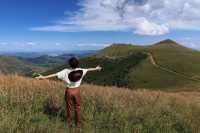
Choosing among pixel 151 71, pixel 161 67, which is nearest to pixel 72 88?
pixel 151 71

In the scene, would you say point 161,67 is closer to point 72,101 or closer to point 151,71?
point 151,71

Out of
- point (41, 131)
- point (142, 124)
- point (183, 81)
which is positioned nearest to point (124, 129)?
point (142, 124)

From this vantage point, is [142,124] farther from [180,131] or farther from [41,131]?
[41,131]

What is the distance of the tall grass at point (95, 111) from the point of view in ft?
28.4

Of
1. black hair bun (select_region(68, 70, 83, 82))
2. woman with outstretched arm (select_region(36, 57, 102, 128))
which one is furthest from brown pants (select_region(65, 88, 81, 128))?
black hair bun (select_region(68, 70, 83, 82))

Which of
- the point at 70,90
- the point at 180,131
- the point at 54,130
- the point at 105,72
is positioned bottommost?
the point at 105,72

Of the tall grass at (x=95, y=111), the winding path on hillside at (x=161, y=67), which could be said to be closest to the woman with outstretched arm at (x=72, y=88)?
the tall grass at (x=95, y=111)

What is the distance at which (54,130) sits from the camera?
7605 mm

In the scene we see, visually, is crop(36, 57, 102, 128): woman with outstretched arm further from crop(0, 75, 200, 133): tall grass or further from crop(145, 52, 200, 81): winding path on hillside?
crop(145, 52, 200, 81): winding path on hillside

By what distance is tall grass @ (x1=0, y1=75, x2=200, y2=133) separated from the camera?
28.4 feet

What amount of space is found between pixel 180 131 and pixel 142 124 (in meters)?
1.11

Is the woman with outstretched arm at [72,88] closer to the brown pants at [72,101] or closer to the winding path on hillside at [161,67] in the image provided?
the brown pants at [72,101]

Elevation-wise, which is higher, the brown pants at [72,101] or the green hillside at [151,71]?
the brown pants at [72,101]

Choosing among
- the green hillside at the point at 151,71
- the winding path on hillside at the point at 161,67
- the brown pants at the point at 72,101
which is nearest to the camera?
the brown pants at the point at 72,101
